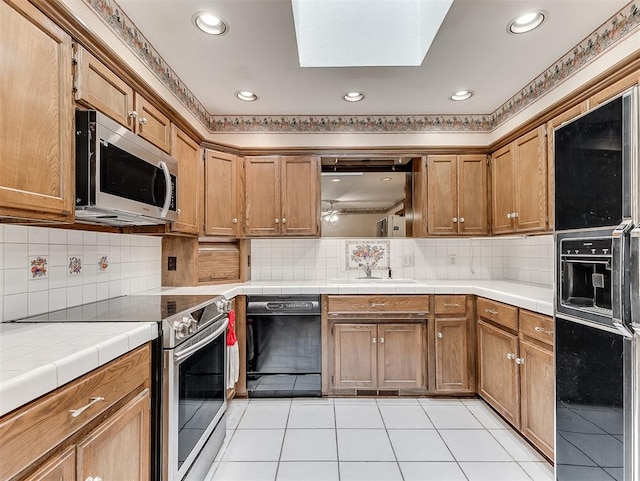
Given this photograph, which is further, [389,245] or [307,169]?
[389,245]

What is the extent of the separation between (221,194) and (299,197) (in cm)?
67

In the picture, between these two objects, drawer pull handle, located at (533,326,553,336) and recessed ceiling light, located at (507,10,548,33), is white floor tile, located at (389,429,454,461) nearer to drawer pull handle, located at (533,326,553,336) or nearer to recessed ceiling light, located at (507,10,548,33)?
drawer pull handle, located at (533,326,553,336)

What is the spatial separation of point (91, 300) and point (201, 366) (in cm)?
76

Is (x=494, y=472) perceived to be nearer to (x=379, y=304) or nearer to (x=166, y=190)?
(x=379, y=304)

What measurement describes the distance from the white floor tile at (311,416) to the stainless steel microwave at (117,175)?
1.60m

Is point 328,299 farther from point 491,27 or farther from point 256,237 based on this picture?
point 491,27

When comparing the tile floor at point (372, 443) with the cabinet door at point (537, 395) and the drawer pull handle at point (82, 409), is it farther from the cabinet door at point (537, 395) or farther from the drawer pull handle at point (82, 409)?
the drawer pull handle at point (82, 409)

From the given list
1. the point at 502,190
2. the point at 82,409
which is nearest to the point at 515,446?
the point at 502,190

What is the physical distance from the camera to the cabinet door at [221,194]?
9.51ft

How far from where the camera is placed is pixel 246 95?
111 inches

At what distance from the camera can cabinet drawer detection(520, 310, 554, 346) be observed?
1.90 meters

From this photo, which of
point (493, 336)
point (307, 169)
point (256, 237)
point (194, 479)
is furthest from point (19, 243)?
point (493, 336)

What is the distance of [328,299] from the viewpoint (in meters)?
2.83

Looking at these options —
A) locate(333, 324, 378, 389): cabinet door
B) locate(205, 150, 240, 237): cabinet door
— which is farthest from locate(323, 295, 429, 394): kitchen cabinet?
locate(205, 150, 240, 237): cabinet door
